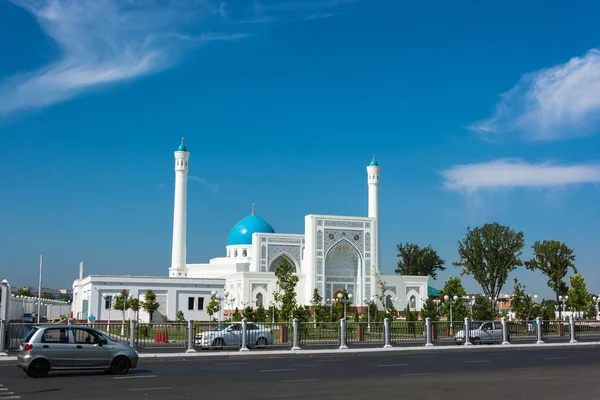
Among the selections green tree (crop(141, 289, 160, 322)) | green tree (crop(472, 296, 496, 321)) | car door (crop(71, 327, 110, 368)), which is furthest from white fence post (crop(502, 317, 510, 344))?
green tree (crop(141, 289, 160, 322))

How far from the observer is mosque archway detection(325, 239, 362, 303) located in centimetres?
6862

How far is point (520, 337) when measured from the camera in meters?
34.4

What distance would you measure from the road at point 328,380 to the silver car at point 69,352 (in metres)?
0.35

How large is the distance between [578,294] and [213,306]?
33259 mm

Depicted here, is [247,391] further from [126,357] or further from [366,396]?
[126,357]

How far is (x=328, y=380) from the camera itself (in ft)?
54.0

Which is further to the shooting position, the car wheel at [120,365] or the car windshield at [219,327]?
the car windshield at [219,327]

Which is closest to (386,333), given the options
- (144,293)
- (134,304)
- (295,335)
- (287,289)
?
(295,335)

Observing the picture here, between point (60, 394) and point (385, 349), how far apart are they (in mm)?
16668

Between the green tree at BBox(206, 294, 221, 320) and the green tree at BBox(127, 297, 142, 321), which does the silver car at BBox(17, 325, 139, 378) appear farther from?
the green tree at BBox(206, 294, 221, 320)

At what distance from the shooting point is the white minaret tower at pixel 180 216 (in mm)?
67875

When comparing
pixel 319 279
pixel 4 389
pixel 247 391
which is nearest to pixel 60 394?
pixel 4 389

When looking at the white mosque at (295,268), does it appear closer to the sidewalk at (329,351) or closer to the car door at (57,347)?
the sidewalk at (329,351)

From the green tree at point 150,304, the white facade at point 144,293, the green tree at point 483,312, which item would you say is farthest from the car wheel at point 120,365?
the white facade at point 144,293
